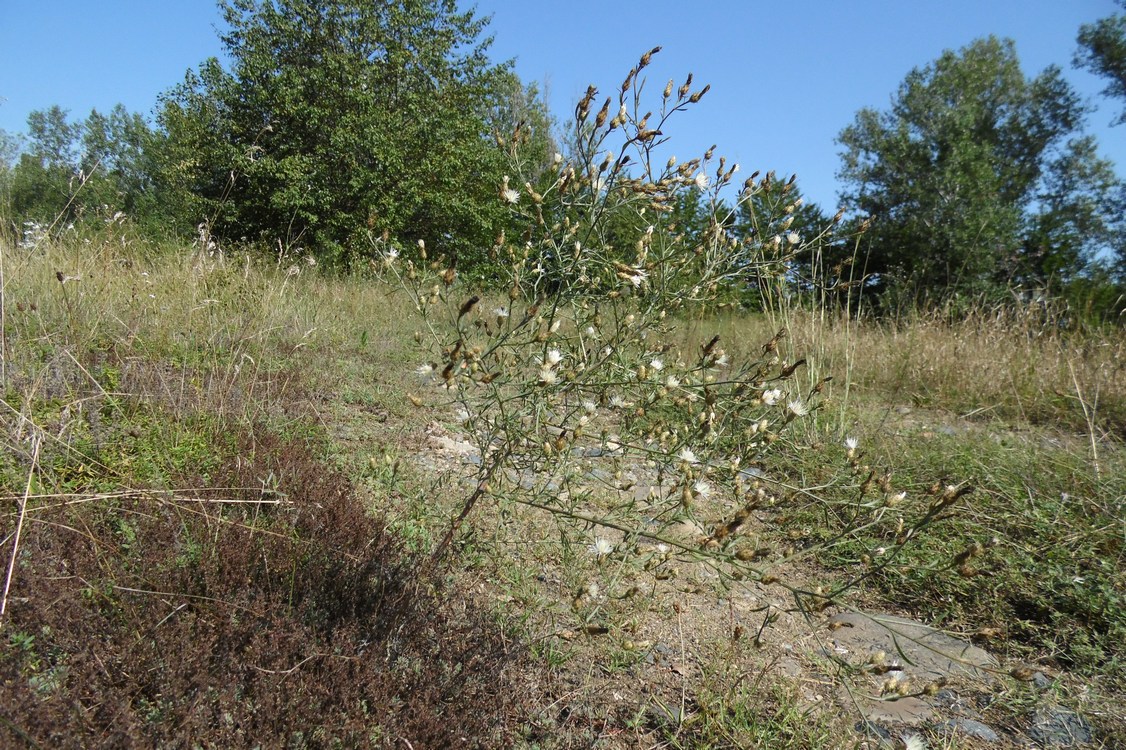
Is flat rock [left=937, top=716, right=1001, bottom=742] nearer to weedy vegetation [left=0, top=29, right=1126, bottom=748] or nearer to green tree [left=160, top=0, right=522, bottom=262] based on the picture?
weedy vegetation [left=0, top=29, right=1126, bottom=748]

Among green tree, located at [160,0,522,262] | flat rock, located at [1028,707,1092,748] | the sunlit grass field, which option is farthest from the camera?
green tree, located at [160,0,522,262]

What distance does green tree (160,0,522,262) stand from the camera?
42.8 feet

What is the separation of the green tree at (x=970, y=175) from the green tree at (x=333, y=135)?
31.8 ft

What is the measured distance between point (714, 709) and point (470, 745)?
0.66 m

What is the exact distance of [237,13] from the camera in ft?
46.5

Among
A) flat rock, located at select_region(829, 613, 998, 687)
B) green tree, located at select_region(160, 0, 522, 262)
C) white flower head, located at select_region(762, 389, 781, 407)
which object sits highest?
green tree, located at select_region(160, 0, 522, 262)

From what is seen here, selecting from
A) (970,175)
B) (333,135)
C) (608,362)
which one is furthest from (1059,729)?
(970,175)

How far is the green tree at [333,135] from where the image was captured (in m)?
13.0

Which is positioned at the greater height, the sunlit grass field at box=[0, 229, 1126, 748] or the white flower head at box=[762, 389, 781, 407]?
the white flower head at box=[762, 389, 781, 407]

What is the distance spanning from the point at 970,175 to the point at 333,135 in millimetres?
16584

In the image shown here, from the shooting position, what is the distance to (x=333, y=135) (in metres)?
12.9

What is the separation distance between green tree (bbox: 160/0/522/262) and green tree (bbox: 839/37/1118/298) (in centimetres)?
970

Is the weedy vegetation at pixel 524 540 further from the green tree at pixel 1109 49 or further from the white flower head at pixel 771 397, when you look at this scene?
the green tree at pixel 1109 49

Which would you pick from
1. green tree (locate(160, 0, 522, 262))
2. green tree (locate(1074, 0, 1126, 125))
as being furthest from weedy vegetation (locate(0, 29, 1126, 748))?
green tree (locate(1074, 0, 1126, 125))
